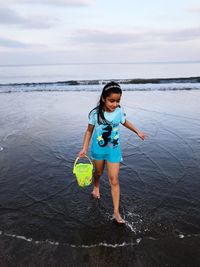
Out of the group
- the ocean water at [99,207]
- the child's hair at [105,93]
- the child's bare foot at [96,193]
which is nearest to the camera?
the ocean water at [99,207]

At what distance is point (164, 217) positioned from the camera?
13.6 ft

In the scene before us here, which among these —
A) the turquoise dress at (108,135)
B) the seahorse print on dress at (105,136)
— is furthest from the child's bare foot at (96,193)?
the seahorse print on dress at (105,136)

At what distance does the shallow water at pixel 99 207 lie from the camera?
338 centimetres

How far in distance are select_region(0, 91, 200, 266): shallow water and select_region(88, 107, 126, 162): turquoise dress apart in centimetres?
88

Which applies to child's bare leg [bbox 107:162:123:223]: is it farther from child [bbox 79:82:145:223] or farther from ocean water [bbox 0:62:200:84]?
ocean water [bbox 0:62:200:84]

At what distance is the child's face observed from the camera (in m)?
3.82

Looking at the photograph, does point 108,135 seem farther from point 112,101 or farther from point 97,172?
point 97,172

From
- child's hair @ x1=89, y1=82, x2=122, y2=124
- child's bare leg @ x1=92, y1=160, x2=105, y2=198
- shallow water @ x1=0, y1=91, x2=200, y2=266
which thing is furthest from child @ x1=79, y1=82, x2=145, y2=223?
shallow water @ x1=0, y1=91, x2=200, y2=266

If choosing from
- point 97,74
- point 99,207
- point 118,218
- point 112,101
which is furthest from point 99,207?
point 97,74

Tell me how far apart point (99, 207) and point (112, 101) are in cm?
166

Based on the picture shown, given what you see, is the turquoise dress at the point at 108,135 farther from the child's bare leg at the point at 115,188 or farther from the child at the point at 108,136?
the child's bare leg at the point at 115,188

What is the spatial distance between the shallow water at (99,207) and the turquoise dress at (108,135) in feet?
2.90

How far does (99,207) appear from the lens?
4.46m

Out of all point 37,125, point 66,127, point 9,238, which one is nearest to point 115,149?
Result: point 9,238
